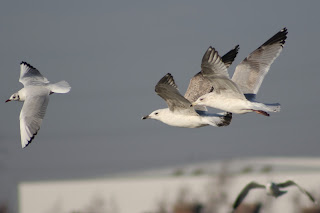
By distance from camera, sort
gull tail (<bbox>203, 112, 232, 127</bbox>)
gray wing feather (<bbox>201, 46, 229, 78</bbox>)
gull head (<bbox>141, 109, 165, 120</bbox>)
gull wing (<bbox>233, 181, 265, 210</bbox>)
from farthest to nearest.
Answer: gull wing (<bbox>233, 181, 265, 210</bbox>) → gull head (<bbox>141, 109, 165, 120</bbox>) → gull tail (<bbox>203, 112, 232, 127</bbox>) → gray wing feather (<bbox>201, 46, 229, 78</bbox>)

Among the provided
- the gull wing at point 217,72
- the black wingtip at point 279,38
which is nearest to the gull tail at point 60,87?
the gull wing at point 217,72

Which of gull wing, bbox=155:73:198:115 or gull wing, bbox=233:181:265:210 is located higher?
gull wing, bbox=155:73:198:115

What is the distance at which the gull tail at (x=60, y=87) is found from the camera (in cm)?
1936

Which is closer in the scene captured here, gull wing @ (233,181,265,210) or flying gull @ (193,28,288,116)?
flying gull @ (193,28,288,116)

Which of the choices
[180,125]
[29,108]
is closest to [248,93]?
[180,125]

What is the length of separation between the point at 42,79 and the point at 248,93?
4.53 meters

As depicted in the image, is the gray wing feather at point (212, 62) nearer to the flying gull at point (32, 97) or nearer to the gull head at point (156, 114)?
the gull head at point (156, 114)

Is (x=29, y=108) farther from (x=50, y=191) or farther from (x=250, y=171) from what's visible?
(x=50, y=191)

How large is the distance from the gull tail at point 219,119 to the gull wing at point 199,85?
1.12 m

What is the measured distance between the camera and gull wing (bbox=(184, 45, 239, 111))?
63.5 feet

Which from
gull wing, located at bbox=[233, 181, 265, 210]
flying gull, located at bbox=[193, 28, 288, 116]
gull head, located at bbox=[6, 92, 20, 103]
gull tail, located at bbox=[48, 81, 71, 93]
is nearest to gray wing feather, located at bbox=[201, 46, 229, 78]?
flying gull, located at bbox=[193, 28, 288, 116]

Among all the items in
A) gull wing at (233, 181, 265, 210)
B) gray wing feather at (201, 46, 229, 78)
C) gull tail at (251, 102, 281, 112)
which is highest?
gray wing feather at (201, 46, 229, 78)

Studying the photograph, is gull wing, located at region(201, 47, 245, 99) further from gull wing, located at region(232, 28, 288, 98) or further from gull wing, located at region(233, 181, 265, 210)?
gull wing, located at region(233, 181, 265, 210)

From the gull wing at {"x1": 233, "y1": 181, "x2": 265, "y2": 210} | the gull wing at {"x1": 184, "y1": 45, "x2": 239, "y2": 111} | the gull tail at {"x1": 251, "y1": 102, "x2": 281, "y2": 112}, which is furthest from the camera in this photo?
the gull wing at {"x1": 233, "y1": 181, "x2": 265, "y2": 210}
